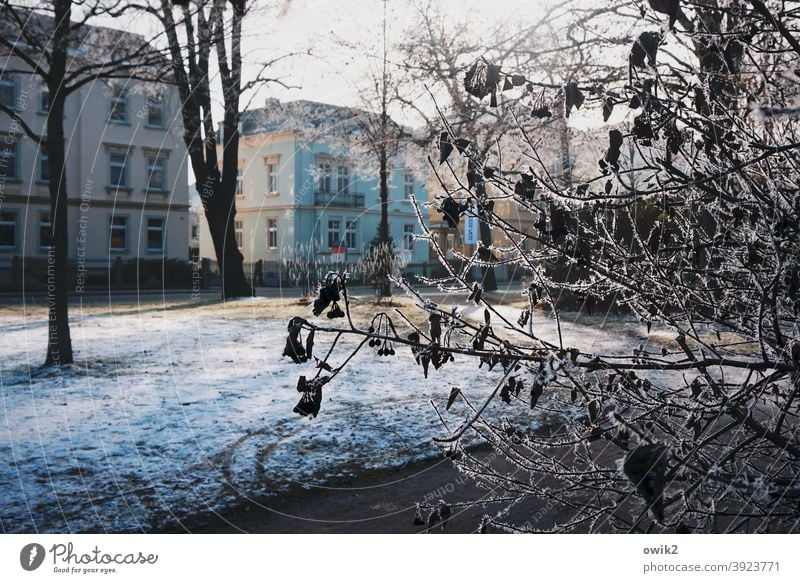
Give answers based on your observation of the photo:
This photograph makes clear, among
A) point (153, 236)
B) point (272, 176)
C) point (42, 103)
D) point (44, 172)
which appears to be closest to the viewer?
point (272, 176)

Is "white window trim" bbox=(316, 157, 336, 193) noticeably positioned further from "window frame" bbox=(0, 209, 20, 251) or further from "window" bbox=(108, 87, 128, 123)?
"window" bbox=(108, 87, 128, 123)

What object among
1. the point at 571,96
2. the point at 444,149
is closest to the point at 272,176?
the point at 444,149

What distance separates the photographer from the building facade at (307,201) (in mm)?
2445

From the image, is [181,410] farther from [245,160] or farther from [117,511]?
[245,160]

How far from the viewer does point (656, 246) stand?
1.36 meters

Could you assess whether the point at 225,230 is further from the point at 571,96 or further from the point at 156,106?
the point at 571,96

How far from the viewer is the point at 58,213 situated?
11.6 feet

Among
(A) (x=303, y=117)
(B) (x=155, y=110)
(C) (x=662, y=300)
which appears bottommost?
(C) (x=662, y=300)

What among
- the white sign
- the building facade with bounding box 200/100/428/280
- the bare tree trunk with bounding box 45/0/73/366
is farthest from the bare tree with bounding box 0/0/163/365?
the white sign

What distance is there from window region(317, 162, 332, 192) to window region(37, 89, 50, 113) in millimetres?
1828

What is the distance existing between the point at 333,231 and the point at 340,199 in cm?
32

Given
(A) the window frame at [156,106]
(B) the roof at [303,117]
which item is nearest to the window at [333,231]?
(B) the roof at [303,117]

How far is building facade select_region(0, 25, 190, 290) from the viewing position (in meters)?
2.76
